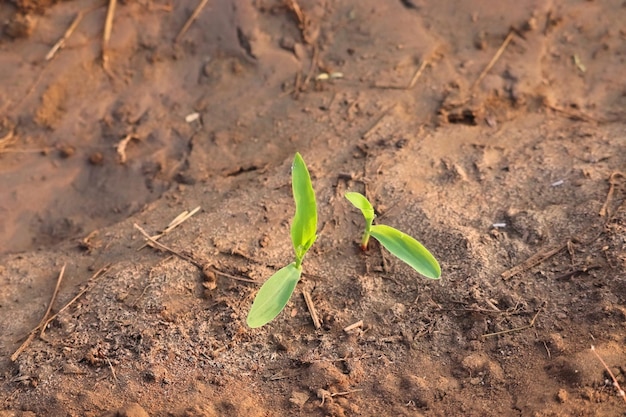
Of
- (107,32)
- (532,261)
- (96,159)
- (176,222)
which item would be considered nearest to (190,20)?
(107,32)

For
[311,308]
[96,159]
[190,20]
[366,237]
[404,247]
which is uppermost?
[190,20]

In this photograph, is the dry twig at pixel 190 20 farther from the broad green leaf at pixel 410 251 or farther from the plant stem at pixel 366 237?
the broad green leaf at pixel 410 251

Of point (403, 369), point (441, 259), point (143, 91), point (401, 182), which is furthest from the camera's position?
point (143, 91)

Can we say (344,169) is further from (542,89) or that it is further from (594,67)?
(594,67)

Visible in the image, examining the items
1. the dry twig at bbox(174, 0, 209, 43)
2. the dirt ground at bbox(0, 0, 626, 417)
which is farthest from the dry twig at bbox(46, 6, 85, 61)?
the dry twig at bbox(174, 0, 209, 43)

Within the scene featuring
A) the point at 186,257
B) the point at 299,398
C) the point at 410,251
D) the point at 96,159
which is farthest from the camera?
the point at 96,159

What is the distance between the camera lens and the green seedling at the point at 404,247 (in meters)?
2.09

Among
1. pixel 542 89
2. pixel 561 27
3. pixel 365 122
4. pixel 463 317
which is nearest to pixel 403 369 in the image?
pixel 463 317

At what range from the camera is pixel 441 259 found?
237 centimetres

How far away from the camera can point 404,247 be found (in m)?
2.17

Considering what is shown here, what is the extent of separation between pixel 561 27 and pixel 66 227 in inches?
112

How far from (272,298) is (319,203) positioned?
0.69 metres

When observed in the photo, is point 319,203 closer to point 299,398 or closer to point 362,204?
point 362,204

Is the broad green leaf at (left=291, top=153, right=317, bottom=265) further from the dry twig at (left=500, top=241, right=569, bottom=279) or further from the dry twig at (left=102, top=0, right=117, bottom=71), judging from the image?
the dry twig at (left=102, top=0, right=117, bottom=71)
